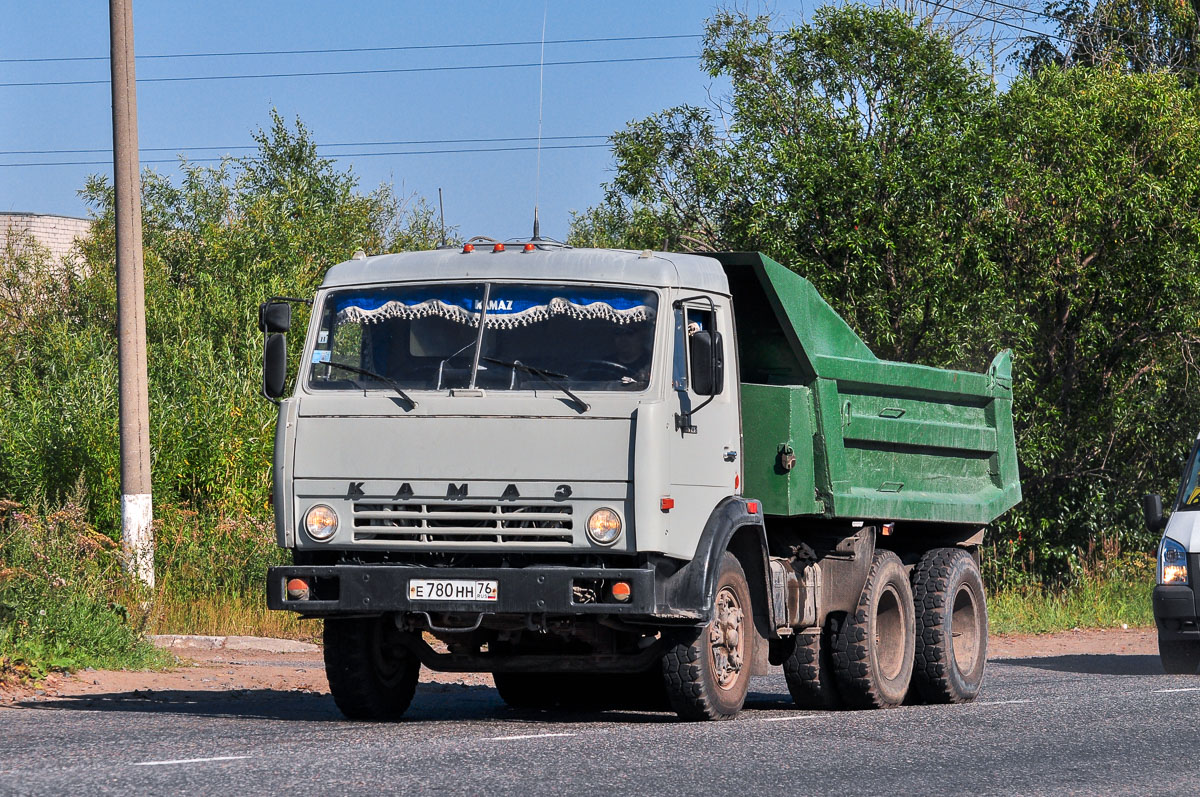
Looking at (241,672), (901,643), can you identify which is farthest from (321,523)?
(241,672)

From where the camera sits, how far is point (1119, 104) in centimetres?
2098

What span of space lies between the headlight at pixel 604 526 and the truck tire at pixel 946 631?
4.13 metres

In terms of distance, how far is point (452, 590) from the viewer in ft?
27.9

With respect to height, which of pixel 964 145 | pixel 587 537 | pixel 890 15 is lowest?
pixel 587 537

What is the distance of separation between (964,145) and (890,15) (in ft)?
6.51

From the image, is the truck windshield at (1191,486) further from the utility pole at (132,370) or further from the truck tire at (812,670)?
the utility pole at (132,370)

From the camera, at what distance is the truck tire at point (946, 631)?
1169 cm

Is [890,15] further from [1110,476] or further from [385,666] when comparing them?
[385,666]

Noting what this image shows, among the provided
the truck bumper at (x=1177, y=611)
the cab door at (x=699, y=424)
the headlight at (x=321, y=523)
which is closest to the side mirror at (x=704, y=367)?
the cab door at (x=699, y=424)

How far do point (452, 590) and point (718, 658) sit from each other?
68.5 inches

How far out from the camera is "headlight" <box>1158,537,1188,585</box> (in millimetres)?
12859

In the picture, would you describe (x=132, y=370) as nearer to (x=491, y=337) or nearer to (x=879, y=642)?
(x=491, y=337)

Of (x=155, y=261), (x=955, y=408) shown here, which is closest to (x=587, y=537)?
(x=955, y=408)

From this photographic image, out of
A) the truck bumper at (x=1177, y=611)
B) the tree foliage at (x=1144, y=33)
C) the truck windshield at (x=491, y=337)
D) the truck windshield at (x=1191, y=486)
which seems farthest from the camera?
the tree foliage at (x=1144, y=33)
